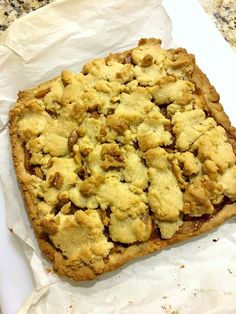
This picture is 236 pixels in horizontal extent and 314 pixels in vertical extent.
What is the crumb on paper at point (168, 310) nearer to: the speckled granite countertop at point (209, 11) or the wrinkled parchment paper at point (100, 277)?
the wrinkled parchment paper at point (100, 277)

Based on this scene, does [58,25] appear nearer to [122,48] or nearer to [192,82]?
[122,48]

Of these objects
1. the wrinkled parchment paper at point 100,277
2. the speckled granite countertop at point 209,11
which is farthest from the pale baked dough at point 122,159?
the speckled granite countertop at point 209,11

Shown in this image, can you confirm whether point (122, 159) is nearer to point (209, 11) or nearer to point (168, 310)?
point (168, 310)

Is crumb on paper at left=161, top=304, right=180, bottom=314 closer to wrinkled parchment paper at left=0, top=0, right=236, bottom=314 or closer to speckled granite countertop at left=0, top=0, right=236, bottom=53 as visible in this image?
wrinkled parchment paper at left=0, top=0, right=236, bottom=314

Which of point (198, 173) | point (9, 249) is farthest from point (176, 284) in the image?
point (9, 249)

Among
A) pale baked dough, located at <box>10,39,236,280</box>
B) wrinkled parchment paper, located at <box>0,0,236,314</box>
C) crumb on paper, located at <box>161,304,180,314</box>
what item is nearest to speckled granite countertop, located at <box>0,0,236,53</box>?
wrinkled parchment paper, located at <box>0,0,236,314</box>

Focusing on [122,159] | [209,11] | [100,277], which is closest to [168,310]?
[100,277]
